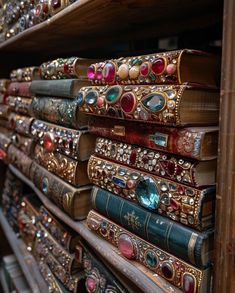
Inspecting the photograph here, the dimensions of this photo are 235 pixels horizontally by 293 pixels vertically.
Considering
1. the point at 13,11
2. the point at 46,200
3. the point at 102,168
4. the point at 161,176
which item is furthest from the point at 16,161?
the point at 161,176

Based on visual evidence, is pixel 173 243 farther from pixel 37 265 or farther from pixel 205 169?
pixel 37 265

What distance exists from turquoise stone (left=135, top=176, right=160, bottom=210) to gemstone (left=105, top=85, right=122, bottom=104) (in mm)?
141

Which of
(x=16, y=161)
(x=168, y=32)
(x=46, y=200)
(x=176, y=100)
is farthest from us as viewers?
(x=16, y=161)

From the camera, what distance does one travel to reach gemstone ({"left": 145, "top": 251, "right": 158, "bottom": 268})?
48 centimetres

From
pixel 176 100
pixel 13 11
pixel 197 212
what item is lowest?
pixel 197 212

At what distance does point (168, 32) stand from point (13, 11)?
602mm

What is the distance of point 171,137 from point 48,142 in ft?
1.46

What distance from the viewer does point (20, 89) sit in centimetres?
107

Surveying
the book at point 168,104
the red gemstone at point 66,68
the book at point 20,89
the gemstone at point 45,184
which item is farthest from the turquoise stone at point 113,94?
the book at point 20,89

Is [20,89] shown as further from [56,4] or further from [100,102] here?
[100,102]

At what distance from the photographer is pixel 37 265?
1018 millimetres

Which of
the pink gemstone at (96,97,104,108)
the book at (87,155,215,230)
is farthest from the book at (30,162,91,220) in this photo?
the pink gemstone at (96,97,104,108)

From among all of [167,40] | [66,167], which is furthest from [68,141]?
[167,40]

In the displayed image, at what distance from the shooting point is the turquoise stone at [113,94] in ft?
1.68
